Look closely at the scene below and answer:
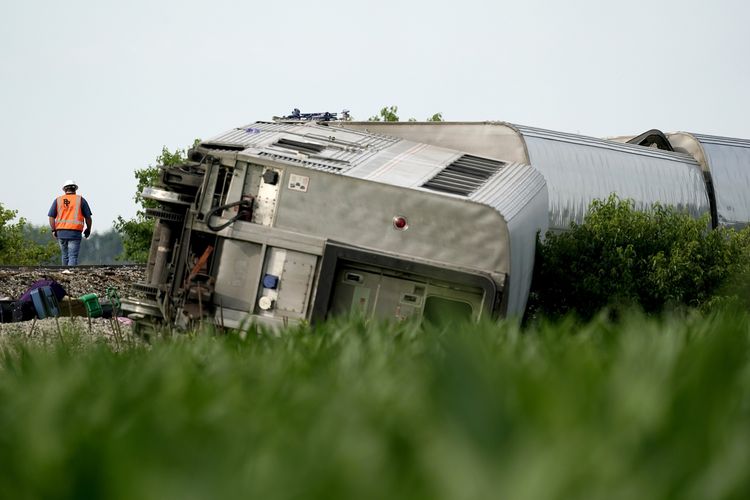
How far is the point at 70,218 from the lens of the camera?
2577 centimetres

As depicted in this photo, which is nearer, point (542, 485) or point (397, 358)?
point (542, 485)

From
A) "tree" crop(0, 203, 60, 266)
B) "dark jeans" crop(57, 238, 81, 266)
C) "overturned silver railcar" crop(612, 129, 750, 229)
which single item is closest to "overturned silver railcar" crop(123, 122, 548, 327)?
"dark jeans" crop(57, 238, 81, 266)

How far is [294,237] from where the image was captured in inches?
544

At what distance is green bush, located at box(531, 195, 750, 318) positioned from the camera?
67.7ft

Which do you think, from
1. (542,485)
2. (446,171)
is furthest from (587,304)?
(542,485)

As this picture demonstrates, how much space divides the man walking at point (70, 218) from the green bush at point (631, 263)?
10456 millimetres

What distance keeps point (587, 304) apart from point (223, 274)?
9.21 m

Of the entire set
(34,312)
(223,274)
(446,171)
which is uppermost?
(446,171)

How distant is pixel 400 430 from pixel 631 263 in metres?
20.0

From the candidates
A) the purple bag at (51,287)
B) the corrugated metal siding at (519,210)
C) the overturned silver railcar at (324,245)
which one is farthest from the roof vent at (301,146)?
the purple bag at (51,287)

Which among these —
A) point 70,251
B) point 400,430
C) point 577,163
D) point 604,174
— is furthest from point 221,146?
point 400,430

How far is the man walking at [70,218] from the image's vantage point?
84.6ft

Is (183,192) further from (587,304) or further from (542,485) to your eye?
(542,485)

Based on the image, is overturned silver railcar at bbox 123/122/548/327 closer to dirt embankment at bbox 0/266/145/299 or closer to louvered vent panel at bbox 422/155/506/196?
louvered vent panel at bbox 422/155/506/196
